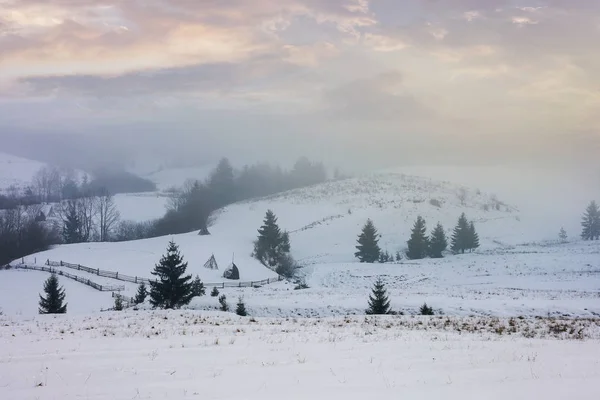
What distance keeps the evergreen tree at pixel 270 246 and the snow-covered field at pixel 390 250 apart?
2.36 m

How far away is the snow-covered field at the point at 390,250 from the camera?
111 feet

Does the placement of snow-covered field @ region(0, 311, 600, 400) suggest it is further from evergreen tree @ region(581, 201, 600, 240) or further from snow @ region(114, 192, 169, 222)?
snow @ region(114, 192, 169, 222)

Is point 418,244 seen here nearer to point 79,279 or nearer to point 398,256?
point 398,256

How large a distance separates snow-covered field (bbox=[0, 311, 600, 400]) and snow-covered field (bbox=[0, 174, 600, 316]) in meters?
15.1

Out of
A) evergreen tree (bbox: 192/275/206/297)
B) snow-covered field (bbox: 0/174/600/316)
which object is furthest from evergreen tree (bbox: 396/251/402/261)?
evergreen tree (bbox: 192/275/206/297)

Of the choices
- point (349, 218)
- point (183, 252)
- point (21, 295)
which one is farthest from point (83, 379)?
point (349, 218)

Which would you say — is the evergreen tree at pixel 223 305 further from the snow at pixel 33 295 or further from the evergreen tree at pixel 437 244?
the evergreen tree at pixel 437 244

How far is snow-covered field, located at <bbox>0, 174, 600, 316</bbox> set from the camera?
33875 mm

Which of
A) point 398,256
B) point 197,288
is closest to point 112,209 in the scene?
point 398,256

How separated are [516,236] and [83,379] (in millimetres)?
103062

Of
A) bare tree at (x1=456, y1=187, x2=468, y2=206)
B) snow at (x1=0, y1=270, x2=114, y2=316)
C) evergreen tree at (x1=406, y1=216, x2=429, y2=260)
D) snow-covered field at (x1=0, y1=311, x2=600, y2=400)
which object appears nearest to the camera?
snow-covered field at (x1=0, y1=311, x2=600, y2=400)

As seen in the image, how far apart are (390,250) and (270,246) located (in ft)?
81.3

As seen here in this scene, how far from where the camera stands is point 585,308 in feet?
99.7

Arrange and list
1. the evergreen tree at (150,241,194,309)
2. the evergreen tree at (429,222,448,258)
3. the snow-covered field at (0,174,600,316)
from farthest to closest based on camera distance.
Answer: the evergreen tree at (429,222,448,258), the evergreen tree at (150,241,194,309), the snow-covered field at (0,174,600,316)
